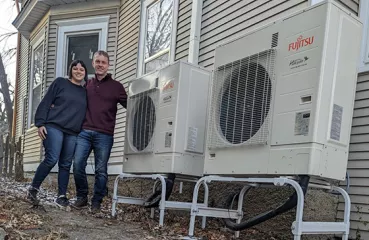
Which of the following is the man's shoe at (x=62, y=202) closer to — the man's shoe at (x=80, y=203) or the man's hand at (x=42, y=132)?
the man's shoe at (x=80, y=203)

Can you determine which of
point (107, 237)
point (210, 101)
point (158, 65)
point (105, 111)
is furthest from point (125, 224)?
point (158, 65)

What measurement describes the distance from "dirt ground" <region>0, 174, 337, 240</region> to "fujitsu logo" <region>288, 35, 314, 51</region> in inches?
58.9

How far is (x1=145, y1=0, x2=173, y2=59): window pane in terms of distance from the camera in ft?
20.7

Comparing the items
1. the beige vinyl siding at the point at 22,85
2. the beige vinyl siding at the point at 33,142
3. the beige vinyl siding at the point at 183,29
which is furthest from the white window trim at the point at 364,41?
the beige vinyl siding at the point at 22,85

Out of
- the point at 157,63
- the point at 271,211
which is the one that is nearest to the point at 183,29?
the point at 157,63

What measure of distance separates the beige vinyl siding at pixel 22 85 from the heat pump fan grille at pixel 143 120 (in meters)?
7.46

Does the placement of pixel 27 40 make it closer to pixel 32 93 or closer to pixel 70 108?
pixel 32 93

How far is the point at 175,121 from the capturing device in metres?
3.38

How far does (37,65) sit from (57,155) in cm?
692

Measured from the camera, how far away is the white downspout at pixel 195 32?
5.19m

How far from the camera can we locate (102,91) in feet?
13.2

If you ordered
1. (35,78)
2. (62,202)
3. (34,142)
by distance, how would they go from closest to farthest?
(62,202) → (34,142) → (35,78)

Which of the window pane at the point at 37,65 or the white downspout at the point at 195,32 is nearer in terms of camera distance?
the white downspout at the point at 195,32

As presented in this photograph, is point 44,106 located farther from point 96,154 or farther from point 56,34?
point 56,34
